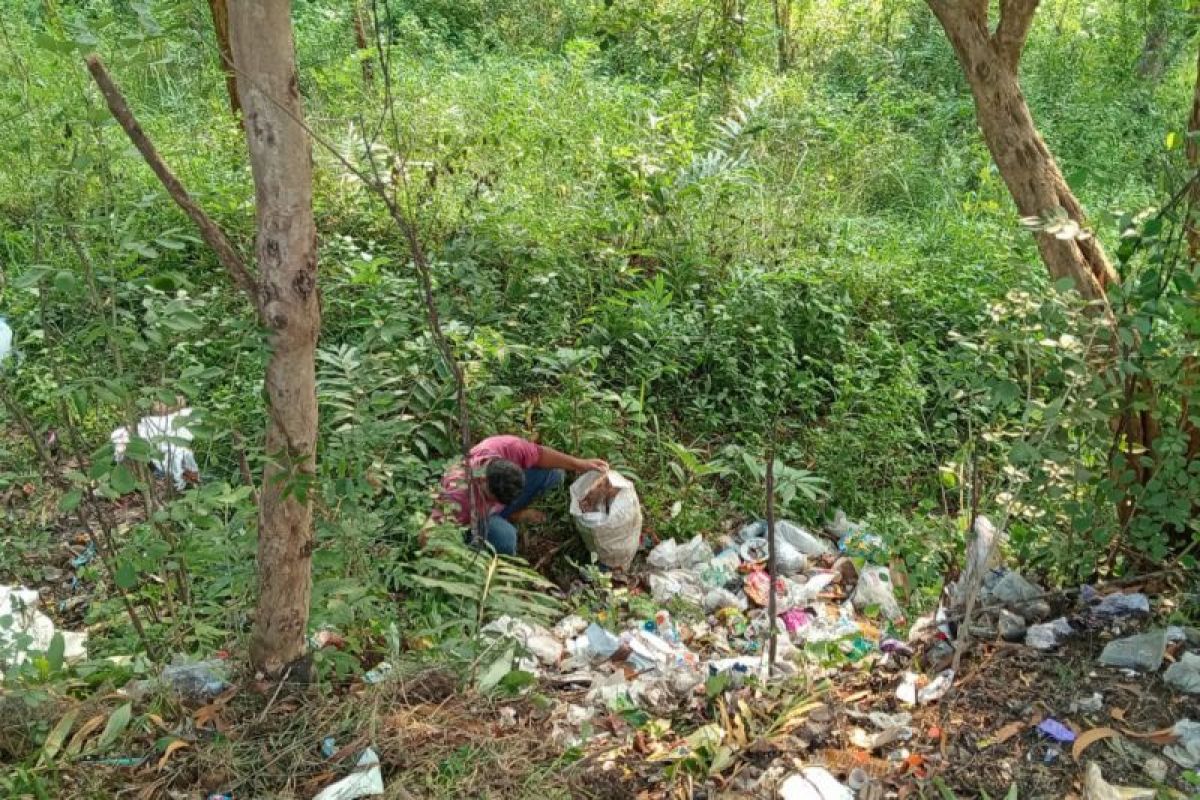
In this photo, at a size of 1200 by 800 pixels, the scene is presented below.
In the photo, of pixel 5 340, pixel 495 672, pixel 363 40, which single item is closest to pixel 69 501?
pixel 495 672

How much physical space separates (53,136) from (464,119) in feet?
9.64

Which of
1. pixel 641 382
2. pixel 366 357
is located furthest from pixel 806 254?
pixel 366 357

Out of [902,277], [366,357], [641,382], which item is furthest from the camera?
[902,277]

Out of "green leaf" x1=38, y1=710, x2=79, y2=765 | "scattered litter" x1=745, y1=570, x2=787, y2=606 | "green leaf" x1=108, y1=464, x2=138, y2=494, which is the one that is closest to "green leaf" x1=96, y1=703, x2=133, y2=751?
"green leaf" x1=38, y1=710, x2=79, y2=765

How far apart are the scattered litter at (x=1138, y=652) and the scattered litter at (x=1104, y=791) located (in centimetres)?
41

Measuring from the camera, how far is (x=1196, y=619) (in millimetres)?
2482

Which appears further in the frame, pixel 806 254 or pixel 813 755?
pixel 806 254

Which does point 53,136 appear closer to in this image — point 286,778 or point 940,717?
point 286,778

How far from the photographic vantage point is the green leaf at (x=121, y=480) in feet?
5.88

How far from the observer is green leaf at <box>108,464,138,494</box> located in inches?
70.5

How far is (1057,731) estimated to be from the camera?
2.19m

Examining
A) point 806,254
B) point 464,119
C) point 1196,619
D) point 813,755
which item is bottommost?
point 813,755

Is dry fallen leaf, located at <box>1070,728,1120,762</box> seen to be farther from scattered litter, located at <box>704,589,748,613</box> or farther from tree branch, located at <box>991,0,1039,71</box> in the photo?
tree branch, located at <box>991,0,1039,71</box>

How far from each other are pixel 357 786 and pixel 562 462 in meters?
1.92
